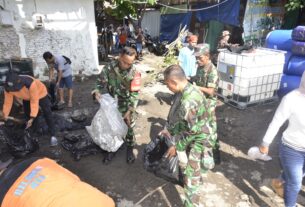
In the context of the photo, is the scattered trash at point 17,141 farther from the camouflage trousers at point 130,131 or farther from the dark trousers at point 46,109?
the camouflage trousers at point 130,131

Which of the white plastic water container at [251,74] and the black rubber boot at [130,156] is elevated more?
the white plastic water container at [251,74]

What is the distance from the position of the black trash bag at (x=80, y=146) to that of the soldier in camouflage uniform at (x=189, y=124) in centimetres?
187

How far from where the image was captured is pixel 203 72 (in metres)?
3.97

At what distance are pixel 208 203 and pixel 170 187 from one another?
0.56 m

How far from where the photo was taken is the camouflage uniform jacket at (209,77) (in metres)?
3.85

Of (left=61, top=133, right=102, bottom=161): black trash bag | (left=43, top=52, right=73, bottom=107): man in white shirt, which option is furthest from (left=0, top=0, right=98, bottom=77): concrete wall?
(left=61, top=133, right=102, bottom=161): black trash bag

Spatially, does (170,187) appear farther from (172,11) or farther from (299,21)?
(172,11)

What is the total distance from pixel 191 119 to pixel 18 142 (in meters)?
3.06

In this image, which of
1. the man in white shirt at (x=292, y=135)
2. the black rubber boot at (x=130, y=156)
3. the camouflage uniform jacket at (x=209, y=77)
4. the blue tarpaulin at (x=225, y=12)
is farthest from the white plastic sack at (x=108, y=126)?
the blue tarpaulin at (x=225, y=12)

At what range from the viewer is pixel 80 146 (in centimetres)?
439

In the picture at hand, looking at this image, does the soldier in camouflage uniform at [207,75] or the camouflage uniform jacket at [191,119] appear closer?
the camouflage uniform jacket at [191,119]

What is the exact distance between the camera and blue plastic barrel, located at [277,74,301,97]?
598 cm

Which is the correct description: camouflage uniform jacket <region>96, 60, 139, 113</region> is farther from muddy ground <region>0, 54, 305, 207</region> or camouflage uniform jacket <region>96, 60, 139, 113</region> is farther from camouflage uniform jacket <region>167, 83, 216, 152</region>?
camouflage uniform jacket <region>167, 83, 216, 152</region>

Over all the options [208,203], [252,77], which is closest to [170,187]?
[208,203]
